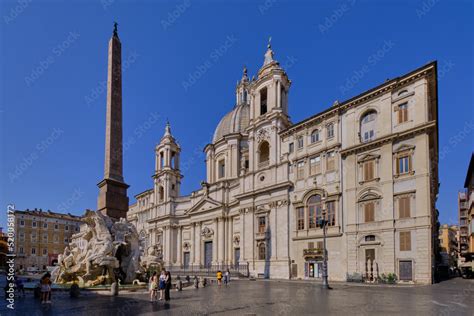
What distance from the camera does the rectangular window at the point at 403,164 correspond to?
31.2 m

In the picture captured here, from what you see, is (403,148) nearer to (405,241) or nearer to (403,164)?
(403,164)

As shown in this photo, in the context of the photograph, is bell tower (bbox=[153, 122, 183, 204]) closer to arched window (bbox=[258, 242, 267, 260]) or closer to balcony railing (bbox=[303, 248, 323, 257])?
arched window (bbox=[258, 242, 267, 260])

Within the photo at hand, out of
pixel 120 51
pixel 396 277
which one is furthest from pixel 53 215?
pixel 396 277

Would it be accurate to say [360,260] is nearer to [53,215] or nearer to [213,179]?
[213,179]

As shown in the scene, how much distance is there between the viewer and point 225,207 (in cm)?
5291

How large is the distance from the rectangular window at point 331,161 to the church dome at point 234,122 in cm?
2391

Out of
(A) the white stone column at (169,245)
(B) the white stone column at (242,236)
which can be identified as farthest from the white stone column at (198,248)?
(B) the white stone column at (242,236)

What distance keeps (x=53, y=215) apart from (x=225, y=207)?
187ft

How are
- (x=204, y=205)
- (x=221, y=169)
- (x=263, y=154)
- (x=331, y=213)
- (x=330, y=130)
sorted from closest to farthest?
(x=331, y=213), (x=330, y=130), (x=263, y=154), (x=204, y=205), (x=221, y=169)

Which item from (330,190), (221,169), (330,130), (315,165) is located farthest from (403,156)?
(221,169)

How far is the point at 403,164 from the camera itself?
3155 centimetres

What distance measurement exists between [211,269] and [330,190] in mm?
22658

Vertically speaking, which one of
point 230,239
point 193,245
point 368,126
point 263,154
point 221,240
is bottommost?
point 193,245

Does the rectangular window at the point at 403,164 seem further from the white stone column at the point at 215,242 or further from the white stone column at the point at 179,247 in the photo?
the white stone column at the point at 179,247
